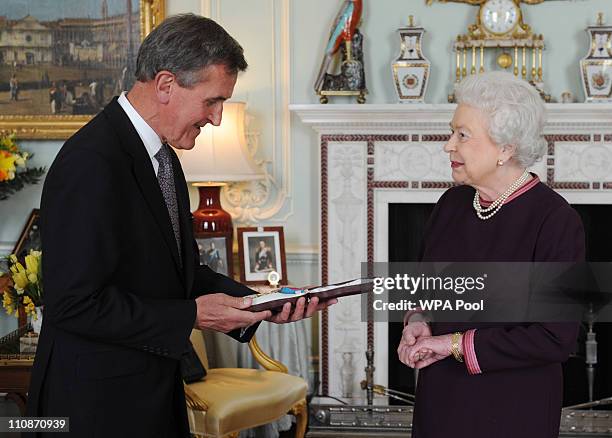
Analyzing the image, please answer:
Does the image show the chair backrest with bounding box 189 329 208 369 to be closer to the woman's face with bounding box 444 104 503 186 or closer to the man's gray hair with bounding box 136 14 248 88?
the woman's face with bounding box 444 104 503 186

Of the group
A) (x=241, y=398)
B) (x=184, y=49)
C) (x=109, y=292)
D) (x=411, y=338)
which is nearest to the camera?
(x=109, y=292)

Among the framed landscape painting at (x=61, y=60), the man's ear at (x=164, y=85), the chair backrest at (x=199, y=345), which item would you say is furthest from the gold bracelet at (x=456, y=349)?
the framed landscape painting at (x=61, y=60)

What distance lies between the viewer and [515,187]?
7.44ft

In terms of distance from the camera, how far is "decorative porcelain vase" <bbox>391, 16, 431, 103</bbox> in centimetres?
434

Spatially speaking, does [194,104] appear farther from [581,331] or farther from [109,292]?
[581,331]

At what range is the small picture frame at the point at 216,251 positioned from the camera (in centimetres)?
426

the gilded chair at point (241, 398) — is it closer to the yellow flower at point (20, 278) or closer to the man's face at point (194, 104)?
the yellow flower at point (20, 278)

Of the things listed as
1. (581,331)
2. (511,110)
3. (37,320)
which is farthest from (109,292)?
(581,331)

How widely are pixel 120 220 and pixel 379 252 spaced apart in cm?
278

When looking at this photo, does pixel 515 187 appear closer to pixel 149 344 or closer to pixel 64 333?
pixel 149 344

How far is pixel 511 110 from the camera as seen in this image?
222cm

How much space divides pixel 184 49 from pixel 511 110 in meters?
0.90

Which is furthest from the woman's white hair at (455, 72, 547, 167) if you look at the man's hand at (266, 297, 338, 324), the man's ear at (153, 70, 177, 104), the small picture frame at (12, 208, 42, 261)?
the small picture frame at (12, 208, 42, 261)

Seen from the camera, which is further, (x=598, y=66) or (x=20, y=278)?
(x=598, y=66)
